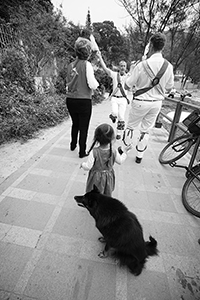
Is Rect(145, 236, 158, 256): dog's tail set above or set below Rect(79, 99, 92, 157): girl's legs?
below

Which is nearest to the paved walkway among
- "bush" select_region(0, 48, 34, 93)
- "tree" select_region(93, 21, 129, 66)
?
"bush" select_region(0, 48, 34, 93)

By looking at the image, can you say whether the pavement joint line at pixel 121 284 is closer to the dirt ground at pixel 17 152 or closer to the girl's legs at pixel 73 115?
the dirt ground at pixel 17 152

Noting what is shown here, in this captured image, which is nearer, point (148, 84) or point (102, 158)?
point (102, 158)

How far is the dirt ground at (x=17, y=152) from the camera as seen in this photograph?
2.45 metres

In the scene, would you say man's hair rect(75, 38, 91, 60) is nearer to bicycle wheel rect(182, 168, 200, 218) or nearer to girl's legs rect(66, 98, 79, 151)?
girl's legs rect(66, 98, 79, 151)

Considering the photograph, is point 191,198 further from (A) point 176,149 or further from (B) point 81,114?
(B) point 81,114

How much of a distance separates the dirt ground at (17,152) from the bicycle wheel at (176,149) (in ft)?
8.18

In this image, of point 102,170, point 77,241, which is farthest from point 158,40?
point 77,241

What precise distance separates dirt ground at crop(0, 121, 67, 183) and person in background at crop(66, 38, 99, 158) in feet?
3.24

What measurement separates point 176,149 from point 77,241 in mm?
2406

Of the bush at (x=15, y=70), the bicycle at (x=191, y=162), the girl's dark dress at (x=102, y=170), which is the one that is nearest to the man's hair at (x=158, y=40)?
the bicycle at (x=191, y=162)

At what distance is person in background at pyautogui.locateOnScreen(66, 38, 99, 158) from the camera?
91.1 inches

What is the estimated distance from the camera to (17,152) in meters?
2.92

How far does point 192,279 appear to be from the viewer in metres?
1.29
